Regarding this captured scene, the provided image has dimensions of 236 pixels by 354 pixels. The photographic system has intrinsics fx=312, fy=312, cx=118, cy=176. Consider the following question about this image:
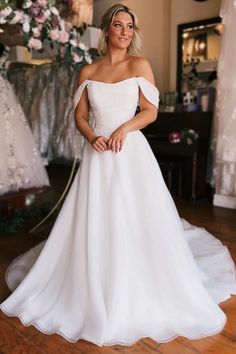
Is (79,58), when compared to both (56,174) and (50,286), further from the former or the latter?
(56,174)

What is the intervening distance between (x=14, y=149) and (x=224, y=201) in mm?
2338

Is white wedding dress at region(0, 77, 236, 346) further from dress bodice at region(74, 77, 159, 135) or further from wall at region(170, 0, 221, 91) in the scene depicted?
wall at region(170, 0, 221, 91)

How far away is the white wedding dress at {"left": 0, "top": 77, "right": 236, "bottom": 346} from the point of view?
4.99ft

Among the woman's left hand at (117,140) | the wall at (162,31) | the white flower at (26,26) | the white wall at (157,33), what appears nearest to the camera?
the woman's left hand at (117,140)

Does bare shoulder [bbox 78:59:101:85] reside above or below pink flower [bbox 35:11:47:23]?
below

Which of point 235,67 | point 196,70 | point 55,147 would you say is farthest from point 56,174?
point 235,67

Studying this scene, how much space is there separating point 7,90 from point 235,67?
2230mm

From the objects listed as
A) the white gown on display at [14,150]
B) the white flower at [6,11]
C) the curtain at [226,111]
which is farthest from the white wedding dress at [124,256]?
the curtain at [226,111]

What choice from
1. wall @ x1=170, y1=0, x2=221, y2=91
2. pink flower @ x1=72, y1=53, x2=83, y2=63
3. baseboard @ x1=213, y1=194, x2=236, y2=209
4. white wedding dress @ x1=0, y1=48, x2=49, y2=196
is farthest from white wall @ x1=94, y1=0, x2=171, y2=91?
white wedding dress @ x1=0, y1=48, x2=49, y2=196

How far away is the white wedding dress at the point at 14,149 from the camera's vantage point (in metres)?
2.91

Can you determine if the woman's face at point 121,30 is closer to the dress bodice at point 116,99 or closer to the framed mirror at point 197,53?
the dress bodice at point 116,99

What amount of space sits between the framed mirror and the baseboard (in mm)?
1366

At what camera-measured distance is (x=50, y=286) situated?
1741mm

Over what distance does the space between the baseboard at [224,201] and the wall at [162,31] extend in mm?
1561
